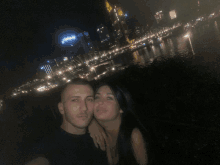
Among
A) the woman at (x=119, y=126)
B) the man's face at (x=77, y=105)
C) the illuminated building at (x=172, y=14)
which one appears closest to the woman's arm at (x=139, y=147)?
the woman at (x=119, y=126)

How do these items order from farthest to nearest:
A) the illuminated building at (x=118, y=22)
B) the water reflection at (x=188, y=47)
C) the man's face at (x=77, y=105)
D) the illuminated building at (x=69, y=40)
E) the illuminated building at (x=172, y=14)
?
the illuminated building at (x=172, y=14), the illuminated building at (x=118, y=22), the illuminated building at (x=69, y=40), the water reflection at (x=188, y=47), the man's face at (x=77, y=105)

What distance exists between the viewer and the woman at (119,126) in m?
2.15

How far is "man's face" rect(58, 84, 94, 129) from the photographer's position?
191 cm

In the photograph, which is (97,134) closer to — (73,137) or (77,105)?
(73,137)

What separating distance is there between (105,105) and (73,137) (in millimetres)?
780

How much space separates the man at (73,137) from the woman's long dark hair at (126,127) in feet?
1.22

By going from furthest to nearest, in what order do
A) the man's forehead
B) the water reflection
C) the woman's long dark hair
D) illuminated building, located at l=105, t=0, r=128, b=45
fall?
illuminated building, located at l=105, t=0, r=128, b=45
the water reflection
the woman's long dark hair
the man's forehead

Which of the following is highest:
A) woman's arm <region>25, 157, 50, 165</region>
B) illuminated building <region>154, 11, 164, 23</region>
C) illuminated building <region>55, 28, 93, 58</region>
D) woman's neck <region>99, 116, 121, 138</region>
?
illuminated building <region>154, 11, 164, 23</region>

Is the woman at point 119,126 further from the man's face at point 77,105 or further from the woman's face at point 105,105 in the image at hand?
the man's face at point 77,105

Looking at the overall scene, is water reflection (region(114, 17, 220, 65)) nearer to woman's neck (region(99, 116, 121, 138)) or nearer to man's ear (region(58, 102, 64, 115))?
woman's neck (region(99, 116, 121, 138))

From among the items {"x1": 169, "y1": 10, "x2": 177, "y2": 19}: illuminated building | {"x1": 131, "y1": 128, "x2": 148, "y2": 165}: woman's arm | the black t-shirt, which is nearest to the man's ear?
the black t-shirt

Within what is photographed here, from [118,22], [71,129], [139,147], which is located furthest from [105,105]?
[118,22]

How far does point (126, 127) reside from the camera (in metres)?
2.26

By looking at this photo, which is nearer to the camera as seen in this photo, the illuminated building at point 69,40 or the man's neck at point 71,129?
the man's neck at point 71,129
